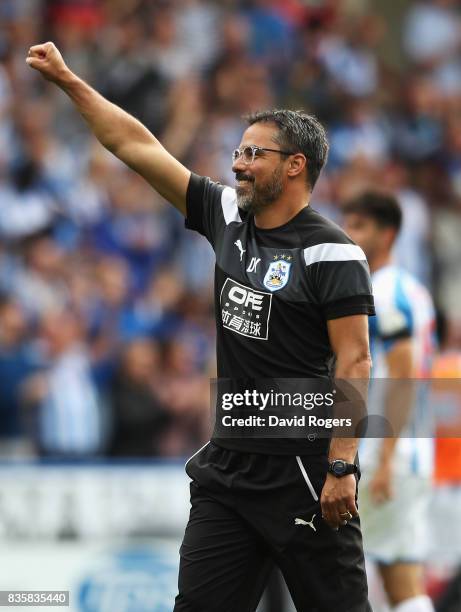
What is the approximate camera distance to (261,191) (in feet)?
17.9

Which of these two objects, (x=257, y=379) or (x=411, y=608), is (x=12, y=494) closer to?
(x=411, y=608)

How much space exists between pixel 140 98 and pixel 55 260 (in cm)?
245

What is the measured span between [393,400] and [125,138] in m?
2.25

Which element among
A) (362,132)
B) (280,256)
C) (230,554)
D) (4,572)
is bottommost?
(4,572)

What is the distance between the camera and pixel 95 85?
13.5m

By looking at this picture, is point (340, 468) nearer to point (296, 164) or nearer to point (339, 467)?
point (339, 467)

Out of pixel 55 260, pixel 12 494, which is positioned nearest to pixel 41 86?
pixel 55 260

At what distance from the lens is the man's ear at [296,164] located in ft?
18.1

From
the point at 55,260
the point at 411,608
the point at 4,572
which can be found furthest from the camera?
the point at 55,260

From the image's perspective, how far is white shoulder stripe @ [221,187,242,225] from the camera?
566 cm

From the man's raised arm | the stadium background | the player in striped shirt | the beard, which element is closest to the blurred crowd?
the stadium background

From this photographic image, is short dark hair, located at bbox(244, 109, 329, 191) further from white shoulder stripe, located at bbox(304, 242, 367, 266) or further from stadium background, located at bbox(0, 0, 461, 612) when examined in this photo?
stadium background, located at bbox(0, 0, 461, 612)

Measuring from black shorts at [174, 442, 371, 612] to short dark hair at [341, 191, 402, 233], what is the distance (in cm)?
240

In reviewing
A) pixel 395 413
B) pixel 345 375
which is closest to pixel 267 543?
pixel 345 375
